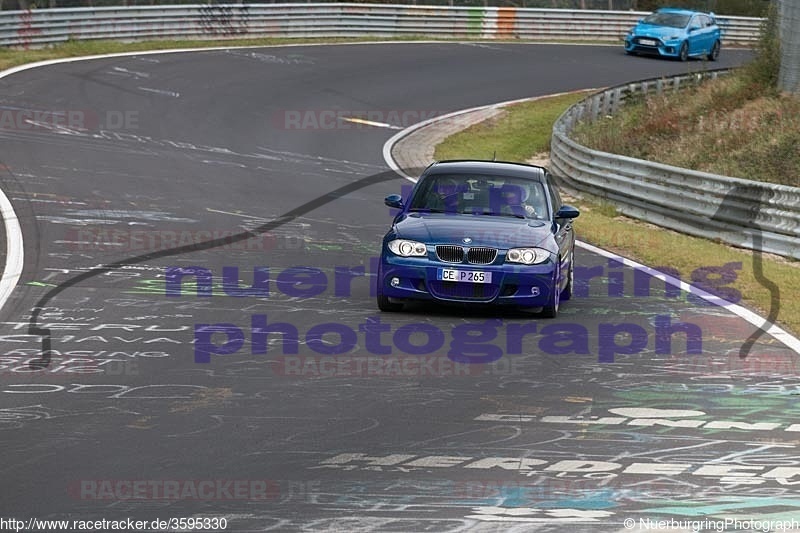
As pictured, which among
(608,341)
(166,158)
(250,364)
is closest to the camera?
(250,364)

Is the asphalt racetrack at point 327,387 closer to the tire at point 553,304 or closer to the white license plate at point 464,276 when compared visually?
the tire at point 553,304

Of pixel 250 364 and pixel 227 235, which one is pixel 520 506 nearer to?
pixel 250 364

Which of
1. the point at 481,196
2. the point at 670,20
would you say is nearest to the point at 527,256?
the point at 481,196

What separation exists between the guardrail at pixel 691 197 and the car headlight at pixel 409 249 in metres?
7.14

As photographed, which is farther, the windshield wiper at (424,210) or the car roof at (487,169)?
the car roof at (487,169)

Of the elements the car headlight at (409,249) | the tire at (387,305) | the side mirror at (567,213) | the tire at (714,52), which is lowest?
the tire at (714,52)

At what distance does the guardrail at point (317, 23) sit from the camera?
3681 centimetres

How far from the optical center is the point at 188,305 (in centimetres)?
1288

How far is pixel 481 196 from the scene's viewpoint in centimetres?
1407

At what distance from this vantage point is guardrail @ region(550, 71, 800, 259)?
18719 millimetres

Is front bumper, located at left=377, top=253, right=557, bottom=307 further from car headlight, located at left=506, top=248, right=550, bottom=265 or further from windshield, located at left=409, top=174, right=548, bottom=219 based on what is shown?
windshield, located at left=409, top=174, right=548, bottom=219

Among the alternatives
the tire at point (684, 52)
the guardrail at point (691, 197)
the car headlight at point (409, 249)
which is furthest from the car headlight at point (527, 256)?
the tire at point (684, 52)

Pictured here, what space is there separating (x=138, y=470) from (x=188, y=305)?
5675 millimetres

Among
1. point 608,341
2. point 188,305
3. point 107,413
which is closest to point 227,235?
point 188,305
